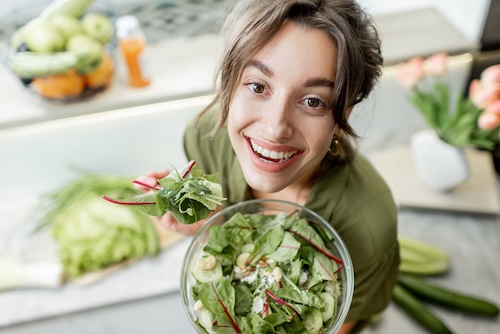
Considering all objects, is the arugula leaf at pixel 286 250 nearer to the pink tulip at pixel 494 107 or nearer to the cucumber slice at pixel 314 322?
the cucumber slice at pixel 314 322

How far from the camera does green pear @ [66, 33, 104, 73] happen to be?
1.26 metres

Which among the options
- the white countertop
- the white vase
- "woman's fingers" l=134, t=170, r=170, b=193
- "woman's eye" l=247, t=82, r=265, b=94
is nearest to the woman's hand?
"woman's fingers" l=134, t=170, r=170, b=193

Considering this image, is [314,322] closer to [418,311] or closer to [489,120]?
[418,311]

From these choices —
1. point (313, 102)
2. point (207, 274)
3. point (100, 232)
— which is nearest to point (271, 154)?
point (313, 102)

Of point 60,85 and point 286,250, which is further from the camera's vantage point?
point 60,85

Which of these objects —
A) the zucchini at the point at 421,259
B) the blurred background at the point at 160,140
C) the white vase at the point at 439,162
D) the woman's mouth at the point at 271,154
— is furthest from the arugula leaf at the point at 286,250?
the white vase at the point at 439,162

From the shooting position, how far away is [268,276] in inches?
30.7

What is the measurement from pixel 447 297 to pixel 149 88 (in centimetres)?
102

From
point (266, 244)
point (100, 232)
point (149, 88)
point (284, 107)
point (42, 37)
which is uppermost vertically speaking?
point (284, 107)

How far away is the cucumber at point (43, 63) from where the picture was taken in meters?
1.25

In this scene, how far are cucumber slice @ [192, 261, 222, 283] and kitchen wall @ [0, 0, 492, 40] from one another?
943 millimetres

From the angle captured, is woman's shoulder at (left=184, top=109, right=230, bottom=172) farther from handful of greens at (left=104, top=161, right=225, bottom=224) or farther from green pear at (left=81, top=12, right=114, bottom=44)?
green pear at (left=81, top=12, right=114, bottom=44)

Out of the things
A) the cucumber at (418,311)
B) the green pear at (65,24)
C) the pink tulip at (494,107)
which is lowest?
the cucumber at (418,311)

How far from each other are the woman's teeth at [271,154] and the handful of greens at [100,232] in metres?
0.71
